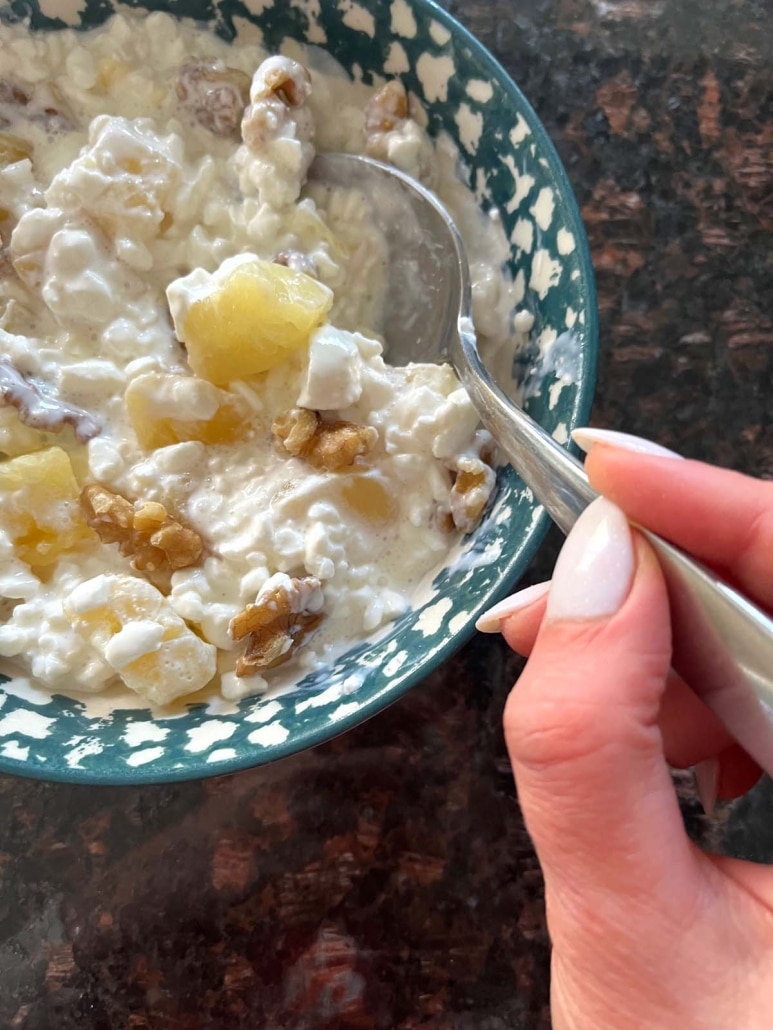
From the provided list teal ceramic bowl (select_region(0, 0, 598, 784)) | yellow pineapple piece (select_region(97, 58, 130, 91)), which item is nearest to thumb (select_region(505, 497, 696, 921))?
teal ceramic bowl (select_region(0, 0, 598, 784))

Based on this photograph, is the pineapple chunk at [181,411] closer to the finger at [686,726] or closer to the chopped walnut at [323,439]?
the chopped walnut at [323,439]

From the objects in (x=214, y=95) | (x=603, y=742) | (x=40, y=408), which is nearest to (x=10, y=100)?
(x=214, y=95)

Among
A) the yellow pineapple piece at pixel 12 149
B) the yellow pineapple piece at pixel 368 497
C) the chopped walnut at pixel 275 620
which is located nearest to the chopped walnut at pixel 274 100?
the yellow pineapple piece at pixel 12 149

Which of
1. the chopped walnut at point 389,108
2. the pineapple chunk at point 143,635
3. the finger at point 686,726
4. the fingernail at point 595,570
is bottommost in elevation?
the pineapple chunk at point 143,635

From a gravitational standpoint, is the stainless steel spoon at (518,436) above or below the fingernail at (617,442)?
below

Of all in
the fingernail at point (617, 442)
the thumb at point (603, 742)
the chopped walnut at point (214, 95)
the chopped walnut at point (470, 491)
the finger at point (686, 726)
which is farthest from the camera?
the chopped walnut at point (214, 95)

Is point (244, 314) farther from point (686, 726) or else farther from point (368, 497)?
point (686, 726)
